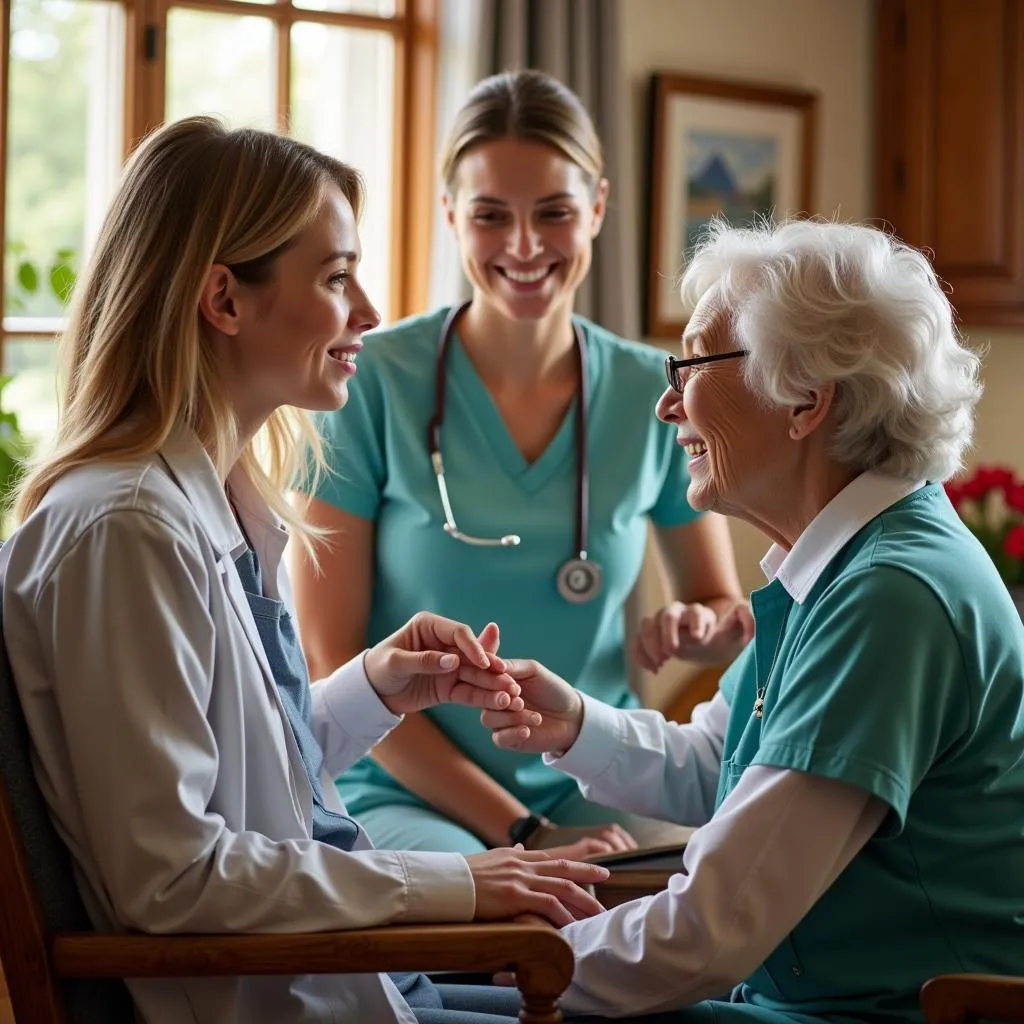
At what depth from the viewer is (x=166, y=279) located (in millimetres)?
1546

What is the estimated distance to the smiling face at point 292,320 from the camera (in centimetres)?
161

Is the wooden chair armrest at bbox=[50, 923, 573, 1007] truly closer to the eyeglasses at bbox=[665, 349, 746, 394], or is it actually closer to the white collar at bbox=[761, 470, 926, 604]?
the white collar at bbox=[761, 470, 926, 604]

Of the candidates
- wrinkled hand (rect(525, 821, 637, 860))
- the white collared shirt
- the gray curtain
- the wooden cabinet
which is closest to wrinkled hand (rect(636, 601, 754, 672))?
wrinkled hand (rect(525, 821, 637, 860))

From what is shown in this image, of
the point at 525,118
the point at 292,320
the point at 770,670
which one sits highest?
the point at 525,118

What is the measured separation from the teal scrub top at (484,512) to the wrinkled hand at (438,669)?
476 mm

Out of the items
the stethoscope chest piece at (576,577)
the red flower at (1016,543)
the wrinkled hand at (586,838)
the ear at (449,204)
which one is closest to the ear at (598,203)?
the ear at (449,204)

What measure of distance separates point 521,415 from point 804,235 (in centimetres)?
93

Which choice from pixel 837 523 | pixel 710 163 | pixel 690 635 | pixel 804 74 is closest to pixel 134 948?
pixel 837 523

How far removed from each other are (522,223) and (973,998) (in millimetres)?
1572

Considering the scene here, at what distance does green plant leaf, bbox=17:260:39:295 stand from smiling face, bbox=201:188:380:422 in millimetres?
1626

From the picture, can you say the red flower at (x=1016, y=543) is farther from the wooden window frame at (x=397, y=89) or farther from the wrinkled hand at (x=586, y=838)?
the wooden window frame at (x=397, y=89)

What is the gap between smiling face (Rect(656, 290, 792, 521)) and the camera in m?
1.64

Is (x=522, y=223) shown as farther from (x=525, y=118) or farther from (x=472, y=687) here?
(x=472, y=687)

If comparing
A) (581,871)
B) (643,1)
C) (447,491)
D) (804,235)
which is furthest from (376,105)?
(581,871)
